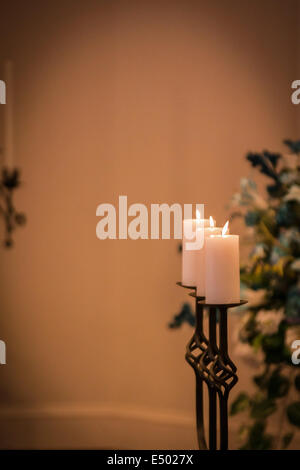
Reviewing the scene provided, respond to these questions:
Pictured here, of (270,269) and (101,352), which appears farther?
(101,352)

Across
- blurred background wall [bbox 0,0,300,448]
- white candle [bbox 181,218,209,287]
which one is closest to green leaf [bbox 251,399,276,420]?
white candle [bbox 181,218,209,287]

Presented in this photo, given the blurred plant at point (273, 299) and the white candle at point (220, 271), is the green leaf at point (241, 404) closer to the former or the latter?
the blurred plant at point (273, 299)

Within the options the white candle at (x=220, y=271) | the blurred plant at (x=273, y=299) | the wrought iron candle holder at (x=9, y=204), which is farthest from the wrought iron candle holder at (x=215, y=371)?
the wrought iron candle holder at (x=9, y=204)

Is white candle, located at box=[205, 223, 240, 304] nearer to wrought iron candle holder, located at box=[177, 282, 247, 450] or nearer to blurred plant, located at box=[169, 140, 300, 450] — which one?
wrought iron candle holder, located at box=[177, 282, 247, 450]

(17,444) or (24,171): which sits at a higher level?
(24,171)

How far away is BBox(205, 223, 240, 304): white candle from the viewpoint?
2.37 ft

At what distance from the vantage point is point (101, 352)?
1.99 m

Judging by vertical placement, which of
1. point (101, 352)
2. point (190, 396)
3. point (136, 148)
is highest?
point (136, 148)

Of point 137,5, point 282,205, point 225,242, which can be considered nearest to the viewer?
point 225,242

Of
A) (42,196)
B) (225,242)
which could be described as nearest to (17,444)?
(42,196)

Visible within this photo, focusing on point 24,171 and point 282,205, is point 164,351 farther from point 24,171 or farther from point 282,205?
point 282,205

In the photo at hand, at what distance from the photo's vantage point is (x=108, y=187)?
197 cm

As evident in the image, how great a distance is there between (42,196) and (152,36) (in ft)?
2.37

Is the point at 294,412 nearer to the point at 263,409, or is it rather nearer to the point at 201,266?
the point at 263,409
